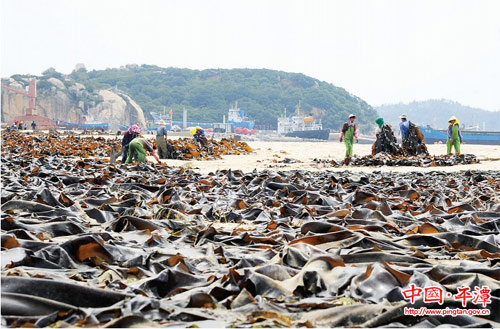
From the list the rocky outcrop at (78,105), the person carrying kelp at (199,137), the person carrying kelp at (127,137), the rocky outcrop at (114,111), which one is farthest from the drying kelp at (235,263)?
the rocky outcrop at (114,111)

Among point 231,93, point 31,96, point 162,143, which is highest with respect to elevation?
point 231,93

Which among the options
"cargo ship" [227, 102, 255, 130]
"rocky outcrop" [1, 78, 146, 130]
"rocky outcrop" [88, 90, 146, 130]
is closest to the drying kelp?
"rocky outcrop" [1, 78, 146, 130]

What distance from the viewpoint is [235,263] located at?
11.3 ft

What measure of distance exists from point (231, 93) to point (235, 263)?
14883cm

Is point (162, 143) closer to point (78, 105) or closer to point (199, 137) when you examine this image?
point (199, 137)

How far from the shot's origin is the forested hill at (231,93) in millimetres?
143125

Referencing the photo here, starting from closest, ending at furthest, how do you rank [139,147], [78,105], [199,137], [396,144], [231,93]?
[139,147]
[396,144]
[199,137]
[78,105]
[231,93]

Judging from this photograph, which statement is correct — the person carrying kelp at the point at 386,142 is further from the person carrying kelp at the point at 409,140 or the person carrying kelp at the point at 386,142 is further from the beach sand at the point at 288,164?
the beach sand at the point at 288,164

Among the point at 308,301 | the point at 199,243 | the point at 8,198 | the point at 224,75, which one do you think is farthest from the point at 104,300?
the point at 224,75

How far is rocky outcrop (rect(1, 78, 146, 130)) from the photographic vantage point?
327 feet

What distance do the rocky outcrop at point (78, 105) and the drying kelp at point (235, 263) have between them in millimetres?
96270

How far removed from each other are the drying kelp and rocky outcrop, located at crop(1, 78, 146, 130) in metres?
96.3

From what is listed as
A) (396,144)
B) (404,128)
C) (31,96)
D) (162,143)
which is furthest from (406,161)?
(31,96)

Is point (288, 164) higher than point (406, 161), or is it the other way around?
point (406, 161)
